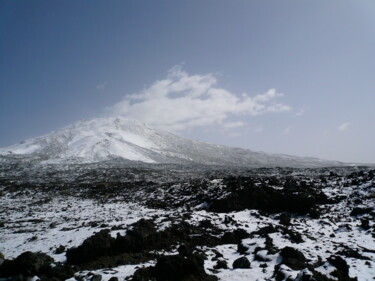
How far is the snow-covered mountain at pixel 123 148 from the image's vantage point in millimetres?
100875

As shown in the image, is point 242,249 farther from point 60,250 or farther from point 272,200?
point 272,200

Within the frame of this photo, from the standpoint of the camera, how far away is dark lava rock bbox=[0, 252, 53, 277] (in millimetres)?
8984

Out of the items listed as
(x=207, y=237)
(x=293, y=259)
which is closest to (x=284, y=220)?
(x=207, y=237)

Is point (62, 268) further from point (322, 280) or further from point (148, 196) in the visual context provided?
point (148, 196)

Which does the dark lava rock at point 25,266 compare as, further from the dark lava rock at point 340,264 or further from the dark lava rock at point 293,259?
the dark lava rock at point 340,264

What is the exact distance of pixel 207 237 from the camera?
47.2 feet

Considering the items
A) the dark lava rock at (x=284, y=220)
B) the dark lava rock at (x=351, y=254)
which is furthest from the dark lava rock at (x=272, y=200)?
the dark lava rock at (x=351, y=254)

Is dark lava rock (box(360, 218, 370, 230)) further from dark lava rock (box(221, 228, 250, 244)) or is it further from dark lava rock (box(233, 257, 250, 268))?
dark lava rock (box(233, 257, 250, 268))

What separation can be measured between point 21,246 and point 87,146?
102564mm

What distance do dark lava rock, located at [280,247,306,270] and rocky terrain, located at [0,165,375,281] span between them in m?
0.04

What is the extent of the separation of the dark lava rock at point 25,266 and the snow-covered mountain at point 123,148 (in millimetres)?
81759

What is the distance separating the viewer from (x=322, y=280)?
7848mm

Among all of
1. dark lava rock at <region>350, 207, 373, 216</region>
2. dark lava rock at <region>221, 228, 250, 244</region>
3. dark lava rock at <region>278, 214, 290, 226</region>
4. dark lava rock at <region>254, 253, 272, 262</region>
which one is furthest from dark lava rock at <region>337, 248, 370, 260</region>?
dark lava rock at <region>350, 207, 373, 216</region>

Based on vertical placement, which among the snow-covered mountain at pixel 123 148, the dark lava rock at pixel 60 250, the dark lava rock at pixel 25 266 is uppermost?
the snow-covered mountain at pixel 123 148
